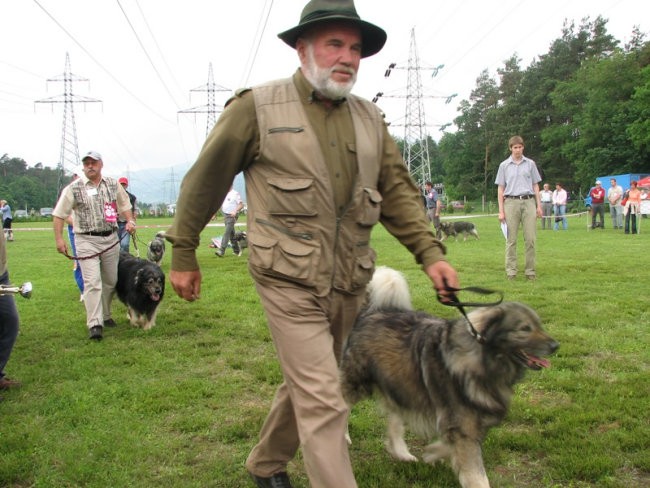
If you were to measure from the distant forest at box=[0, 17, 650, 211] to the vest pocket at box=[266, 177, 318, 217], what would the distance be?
178ft

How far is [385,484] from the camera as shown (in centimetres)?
336

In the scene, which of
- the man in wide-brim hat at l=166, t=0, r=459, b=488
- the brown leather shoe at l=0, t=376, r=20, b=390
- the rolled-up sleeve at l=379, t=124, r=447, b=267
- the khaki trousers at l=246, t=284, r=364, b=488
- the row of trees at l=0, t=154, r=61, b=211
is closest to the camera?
the khaki trousers at l=246, t=284, r=364, b=488

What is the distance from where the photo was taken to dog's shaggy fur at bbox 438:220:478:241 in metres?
20.6

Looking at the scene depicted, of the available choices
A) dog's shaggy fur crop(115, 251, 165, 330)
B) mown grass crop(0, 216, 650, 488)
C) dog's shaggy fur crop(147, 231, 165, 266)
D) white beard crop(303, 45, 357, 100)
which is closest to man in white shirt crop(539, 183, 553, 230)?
mown grass crop(0, 216, 650, 488)

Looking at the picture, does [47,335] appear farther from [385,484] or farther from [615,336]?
[615,336]

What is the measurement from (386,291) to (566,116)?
220 ft

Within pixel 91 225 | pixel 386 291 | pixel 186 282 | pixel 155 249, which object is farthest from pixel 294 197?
pixel 155 249

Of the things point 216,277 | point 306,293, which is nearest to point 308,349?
point 306,293

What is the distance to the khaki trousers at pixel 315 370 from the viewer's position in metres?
2.29

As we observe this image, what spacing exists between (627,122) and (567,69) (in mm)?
14560

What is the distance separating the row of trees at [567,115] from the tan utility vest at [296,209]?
2137 inches

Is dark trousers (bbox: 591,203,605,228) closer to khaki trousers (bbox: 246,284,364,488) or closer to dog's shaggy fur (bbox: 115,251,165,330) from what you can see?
dog's shaggy fur (bbox: 115,251,165,330)

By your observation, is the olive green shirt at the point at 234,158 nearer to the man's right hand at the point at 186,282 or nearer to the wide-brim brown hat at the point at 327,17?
the man's right hand at the point at 186,282

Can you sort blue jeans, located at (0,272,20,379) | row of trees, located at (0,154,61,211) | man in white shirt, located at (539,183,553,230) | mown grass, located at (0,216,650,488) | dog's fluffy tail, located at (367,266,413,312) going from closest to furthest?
1. mown grass, located at (0,216,650,488)
2. dog's fluffy tail, located at (367,266,413,312)
3. blue jeans, located at (0,272,20,379)
4. man in white shirt, located at (539,183,553,230)
5. row of trees, located at (0,154,61,211)
